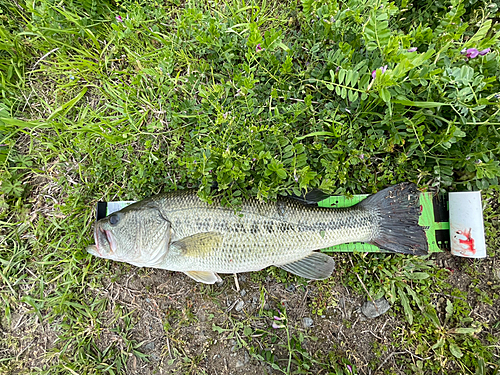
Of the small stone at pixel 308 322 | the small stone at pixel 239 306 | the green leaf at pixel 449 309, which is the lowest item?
the small stone at pixel 308 322

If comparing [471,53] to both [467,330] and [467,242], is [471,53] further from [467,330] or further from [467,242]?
[467,330]

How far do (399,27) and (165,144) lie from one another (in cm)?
272

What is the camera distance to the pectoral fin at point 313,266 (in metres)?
2.83

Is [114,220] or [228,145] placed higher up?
[228,145]

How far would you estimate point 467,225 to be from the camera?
2.67m

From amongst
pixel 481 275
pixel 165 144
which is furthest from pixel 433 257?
pixel 165 144

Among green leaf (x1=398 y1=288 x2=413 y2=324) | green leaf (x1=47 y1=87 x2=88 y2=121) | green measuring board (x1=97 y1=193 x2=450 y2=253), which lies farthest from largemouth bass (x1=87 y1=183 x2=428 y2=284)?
green leaf (x1=47 y1=87 x2=88 y2=121)

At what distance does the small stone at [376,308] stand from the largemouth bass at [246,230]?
62 centimetres

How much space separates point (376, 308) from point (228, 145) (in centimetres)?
225

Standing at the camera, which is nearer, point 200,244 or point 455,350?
point 200,244

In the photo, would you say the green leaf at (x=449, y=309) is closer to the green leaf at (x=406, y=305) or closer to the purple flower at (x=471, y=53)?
the green leaf at (x=406, y=305)

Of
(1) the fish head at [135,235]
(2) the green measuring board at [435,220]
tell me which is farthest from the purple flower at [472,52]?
(1) the fish head at [135,235]

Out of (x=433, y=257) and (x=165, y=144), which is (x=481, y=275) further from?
(x=165, y=144)

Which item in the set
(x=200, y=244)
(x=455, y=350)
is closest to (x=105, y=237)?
(x=200, y=244)
